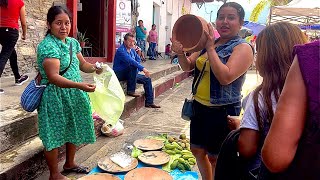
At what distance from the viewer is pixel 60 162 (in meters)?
3.25

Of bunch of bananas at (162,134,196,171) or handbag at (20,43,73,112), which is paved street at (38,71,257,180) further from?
handbag at (20,43,73,112)

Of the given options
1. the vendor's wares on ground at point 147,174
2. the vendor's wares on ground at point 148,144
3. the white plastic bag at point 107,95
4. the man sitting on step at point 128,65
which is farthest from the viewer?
the man sitting on step at point 128,65

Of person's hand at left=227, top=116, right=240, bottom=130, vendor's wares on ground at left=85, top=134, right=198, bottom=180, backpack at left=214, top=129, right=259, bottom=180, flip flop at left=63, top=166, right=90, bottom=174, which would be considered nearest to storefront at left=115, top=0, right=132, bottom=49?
vendor's wares on ground at left=85, top=134, right=198, bottom=180

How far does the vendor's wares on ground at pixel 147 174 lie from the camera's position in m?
2.96

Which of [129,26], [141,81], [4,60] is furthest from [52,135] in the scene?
[129,26]

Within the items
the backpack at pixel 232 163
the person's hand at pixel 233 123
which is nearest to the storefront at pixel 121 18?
the person's hand at pixel 233 123

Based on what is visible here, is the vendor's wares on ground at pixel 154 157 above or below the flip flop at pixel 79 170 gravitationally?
below

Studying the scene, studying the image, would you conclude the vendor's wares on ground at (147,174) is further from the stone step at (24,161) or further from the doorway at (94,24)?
the doorway at (94,24)

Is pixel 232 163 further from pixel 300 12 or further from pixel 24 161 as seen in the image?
pixel 300 12

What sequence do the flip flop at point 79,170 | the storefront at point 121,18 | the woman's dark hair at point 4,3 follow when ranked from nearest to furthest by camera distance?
the flip flop at point 79,170 < the woman's dark hair at point 4,3 < the storefront at point 121,18

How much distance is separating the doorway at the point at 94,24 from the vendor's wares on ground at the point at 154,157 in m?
6.59

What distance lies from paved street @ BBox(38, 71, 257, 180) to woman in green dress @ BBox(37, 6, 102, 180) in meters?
0.50

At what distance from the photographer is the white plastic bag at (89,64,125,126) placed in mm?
3223

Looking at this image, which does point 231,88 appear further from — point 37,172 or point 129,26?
point 129,26
